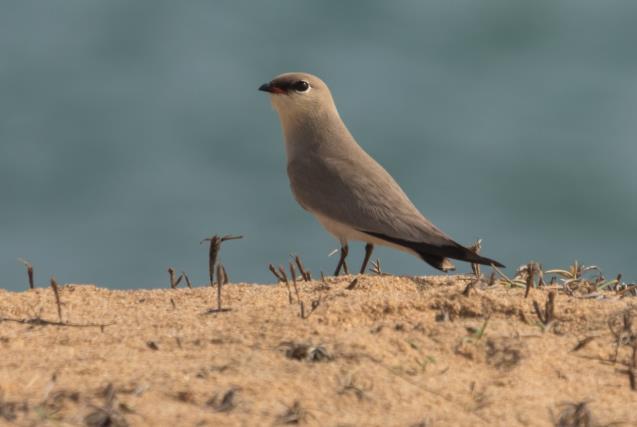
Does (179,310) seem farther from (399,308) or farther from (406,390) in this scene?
(406,390)

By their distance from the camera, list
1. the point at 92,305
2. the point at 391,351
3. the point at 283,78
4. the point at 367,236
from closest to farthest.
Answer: the point at 391,351 → the point at 92,305 → the point at 367,236 → the point at 283,78

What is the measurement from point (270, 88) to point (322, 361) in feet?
17.1

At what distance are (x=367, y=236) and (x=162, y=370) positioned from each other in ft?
13.0

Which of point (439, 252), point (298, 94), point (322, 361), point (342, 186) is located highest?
point (298, 94)

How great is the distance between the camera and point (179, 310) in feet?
15.1

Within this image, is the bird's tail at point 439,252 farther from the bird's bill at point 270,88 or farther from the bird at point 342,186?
the bird's bill at point 270,88

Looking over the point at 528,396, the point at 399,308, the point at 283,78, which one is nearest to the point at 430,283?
the point at 399,308

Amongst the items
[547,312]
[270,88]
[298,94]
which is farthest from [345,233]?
[547,312]

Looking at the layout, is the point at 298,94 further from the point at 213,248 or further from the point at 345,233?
the point at 213,248

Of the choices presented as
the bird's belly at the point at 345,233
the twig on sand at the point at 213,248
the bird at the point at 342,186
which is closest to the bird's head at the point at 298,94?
the bird at the point at 342,186

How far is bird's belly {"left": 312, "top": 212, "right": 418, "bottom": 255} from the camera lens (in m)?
7.41

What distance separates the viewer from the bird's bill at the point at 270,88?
855 centimetres

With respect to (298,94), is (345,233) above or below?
below

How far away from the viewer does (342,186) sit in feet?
24.8
